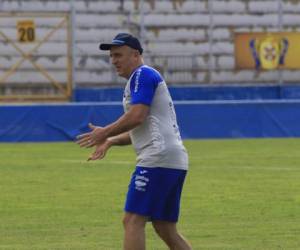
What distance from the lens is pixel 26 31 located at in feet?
104

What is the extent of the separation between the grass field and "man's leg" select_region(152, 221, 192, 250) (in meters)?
2.08

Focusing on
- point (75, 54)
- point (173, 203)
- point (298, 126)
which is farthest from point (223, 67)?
point (173, 203)

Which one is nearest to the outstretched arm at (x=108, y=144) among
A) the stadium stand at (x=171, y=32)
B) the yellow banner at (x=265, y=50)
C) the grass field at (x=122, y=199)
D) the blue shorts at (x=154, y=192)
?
the blue shorts at (x=154, y=192)

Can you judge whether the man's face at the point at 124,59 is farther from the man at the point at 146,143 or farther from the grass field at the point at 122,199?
the grass field at the point at 122,199

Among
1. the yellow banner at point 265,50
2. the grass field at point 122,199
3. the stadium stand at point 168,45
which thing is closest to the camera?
the grass field at point 122,199

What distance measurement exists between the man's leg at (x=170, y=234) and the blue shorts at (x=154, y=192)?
0.08 metres

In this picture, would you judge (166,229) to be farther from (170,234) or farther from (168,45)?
(168,45)

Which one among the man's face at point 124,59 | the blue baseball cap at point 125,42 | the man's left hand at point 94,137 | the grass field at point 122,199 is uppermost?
the blue baseball cap at point 125,42

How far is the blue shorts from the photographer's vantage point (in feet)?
25.8

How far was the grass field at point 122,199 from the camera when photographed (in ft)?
35.4

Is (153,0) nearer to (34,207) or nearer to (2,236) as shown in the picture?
(34,207)

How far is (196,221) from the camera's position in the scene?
475 inches

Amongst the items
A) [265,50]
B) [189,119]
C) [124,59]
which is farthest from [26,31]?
[124,59]

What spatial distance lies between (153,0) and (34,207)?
23.7 metres
